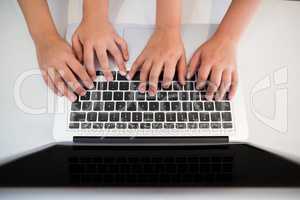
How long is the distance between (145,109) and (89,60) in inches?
6.3

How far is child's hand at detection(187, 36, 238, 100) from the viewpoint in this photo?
56 centimetres

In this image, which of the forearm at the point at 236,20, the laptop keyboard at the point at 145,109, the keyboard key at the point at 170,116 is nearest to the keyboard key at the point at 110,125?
the laptop keyboard at the point at 145,109

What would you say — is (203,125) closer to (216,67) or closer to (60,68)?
(216,67)

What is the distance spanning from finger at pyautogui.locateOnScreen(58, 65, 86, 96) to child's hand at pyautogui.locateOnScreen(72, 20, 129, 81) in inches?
1.4

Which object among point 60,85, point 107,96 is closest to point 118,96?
point 107,96

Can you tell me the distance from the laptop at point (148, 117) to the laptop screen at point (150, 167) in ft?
0.10

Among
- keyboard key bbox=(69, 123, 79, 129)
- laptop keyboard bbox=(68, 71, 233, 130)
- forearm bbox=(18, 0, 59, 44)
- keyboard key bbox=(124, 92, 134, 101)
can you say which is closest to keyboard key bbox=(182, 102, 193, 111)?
laptop keyboard bbox=(68, 71, 233, 130)

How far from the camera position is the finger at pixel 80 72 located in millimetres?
558

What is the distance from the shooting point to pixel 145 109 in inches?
21.2

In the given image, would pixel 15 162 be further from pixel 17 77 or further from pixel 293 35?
pixel 293 35

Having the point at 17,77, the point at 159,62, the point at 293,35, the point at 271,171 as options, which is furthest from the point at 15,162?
the point at 293,35

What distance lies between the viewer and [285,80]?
23.3 inches

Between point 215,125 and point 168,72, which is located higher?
point 168,72

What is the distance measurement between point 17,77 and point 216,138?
1.39 ft
